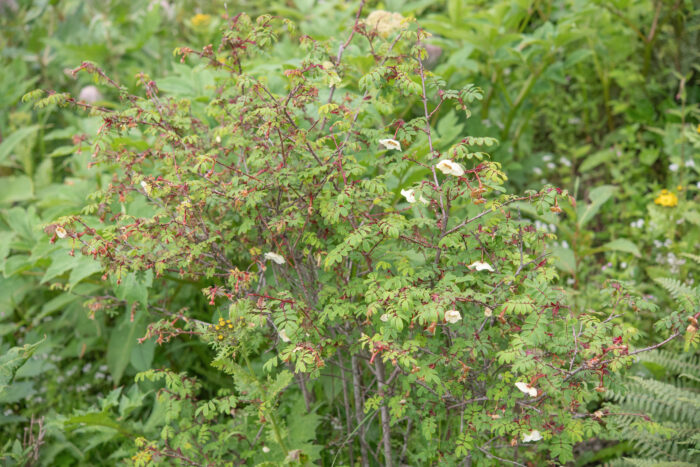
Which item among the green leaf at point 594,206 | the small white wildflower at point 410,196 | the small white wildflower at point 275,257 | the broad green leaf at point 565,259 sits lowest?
the broad green leaf at point 565,259

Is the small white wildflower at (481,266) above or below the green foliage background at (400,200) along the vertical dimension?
above

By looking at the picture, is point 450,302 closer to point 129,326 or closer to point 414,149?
point 414,149

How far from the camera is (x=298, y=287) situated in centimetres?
184

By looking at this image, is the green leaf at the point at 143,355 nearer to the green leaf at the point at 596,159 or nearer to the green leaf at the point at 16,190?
the green leaf at the point at 16,190

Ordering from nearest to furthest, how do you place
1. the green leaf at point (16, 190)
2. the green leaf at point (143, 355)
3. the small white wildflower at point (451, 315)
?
the small white wildflower at point (451, 315), the green leaf at point (143, 355), the green leaf at point (16, 190)

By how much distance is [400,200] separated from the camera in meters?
2.39

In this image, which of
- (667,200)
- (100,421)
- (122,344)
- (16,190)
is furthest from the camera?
(16,190)

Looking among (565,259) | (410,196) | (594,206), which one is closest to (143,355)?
Answer: (410,196)

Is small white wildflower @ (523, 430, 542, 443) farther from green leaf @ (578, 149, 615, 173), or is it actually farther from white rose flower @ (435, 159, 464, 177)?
green leaf @ (578, 149, 615, 173)

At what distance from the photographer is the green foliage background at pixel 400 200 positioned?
1.92 m

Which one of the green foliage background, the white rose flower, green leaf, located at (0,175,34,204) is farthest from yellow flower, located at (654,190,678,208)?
green leaf, located at (0,175,34,204)

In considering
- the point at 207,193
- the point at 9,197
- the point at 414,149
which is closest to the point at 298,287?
the point at 207,193

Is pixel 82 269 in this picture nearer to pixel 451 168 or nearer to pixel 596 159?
pixel 451 168

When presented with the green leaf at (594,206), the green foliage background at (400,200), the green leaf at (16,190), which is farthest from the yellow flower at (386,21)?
the green leaf at (16,190)
